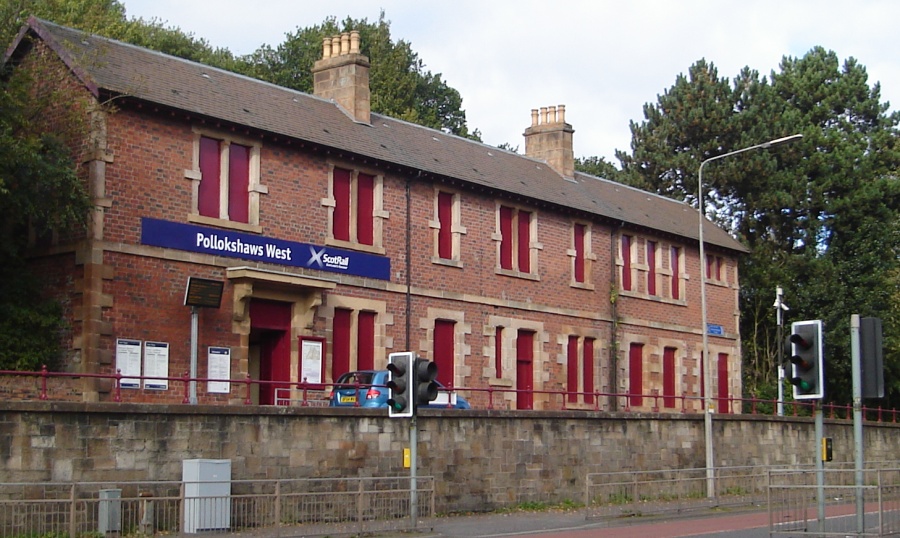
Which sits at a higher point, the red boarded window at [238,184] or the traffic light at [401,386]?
the red boarded window at [238,184]

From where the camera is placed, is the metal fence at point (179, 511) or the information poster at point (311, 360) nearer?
the metal fence at point (179, 511)

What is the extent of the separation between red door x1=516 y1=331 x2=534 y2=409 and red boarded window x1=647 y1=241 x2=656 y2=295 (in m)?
7.28

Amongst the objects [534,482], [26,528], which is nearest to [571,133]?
[534,482]

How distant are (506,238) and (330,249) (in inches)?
299

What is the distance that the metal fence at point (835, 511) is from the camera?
16922mm

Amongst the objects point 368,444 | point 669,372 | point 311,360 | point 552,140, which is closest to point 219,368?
point 311,360

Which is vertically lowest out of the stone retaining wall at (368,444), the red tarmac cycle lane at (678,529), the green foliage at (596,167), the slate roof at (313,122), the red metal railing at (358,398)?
the red tarmac cycle lane at (678,529)

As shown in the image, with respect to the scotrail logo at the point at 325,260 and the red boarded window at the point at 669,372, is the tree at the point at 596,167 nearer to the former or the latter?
the red boarded window at the point at 669,372

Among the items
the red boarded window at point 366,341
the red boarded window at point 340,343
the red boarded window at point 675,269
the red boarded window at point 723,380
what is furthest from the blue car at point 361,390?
the red boarded window at point 723,380

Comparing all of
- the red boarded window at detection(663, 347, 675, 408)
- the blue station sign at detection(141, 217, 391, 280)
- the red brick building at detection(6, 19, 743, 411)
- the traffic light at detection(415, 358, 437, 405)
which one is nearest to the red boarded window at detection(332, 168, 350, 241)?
the red brick building at detection(6, 19, 743, 411)

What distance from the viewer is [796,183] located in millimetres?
55531

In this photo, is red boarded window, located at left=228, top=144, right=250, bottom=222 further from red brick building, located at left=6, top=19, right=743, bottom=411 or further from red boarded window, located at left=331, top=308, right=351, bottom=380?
red boarded window, located at left=331, top=308, right=351, bottom=380

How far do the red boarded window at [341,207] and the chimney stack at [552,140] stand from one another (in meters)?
13.0

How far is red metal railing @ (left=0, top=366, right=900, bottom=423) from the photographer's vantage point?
24.2 m
